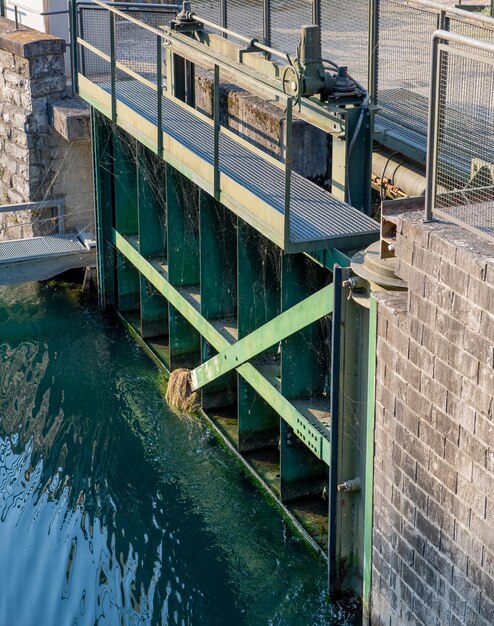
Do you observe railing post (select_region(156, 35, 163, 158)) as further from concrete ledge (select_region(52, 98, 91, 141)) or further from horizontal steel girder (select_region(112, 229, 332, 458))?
concrete ledge (select_region(52, 98, 91, 141))

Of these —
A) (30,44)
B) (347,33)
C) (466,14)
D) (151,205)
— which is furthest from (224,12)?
(466,14)

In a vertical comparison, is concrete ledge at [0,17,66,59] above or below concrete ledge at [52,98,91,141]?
above

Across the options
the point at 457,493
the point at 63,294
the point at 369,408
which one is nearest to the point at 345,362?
the point at 369,408

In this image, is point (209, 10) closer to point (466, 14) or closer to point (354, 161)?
point (354, 161)

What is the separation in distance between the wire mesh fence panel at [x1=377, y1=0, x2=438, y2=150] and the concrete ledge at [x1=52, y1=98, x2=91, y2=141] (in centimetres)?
480

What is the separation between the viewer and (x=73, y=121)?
1324 cm

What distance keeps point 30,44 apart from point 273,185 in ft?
19.2

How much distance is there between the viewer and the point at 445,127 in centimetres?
644

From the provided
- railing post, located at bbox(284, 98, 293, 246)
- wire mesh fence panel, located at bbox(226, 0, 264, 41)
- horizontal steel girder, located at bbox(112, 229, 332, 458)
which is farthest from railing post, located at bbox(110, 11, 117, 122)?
railing post, located at bbox(284, 98, 293, 246)

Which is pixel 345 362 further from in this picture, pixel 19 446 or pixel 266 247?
pixel 19 446

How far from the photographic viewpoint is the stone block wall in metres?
13.6

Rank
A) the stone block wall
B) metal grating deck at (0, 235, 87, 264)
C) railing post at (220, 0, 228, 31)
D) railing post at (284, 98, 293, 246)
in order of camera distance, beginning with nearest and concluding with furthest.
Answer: railing post at (284, 98, 293, 246)
railing post at (220, 0, 228, 31)
metal grating deck at (0, 235, 87, 264)
the stone block wall

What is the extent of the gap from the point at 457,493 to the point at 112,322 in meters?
7.57

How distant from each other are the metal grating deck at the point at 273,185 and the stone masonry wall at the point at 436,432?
41.5 inches
